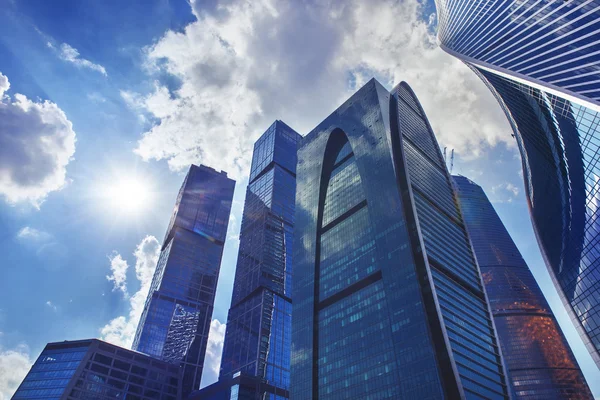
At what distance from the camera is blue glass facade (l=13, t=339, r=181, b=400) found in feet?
429

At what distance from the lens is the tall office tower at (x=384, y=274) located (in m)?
80.1

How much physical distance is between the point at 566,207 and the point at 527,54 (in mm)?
42383

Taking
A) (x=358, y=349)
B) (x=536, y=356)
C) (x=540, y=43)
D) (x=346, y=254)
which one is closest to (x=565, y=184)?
(x=540, y=43)

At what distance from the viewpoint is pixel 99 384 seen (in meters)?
138

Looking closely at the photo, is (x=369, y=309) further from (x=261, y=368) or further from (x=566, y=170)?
(x=261, y=368)

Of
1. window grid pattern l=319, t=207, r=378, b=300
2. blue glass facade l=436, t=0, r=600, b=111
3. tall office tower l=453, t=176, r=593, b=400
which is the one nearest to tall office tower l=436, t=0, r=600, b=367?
blue glass facade l=436, t=0, r=600, b=111

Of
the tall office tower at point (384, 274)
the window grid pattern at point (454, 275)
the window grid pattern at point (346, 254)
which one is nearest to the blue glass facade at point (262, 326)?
the tall office tower at point (384, 274)

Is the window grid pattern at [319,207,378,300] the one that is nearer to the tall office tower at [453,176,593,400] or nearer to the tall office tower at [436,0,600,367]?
the tall office tower at [436,0,600,367]

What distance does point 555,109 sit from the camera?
324ft

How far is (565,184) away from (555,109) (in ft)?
67.6

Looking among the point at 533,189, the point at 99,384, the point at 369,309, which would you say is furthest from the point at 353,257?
the point at 99,384

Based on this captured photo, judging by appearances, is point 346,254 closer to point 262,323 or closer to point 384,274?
point 384,274

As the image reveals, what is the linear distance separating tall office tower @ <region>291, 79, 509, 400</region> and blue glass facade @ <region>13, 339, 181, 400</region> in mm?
73818

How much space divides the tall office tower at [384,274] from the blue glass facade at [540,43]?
29.8 metres
